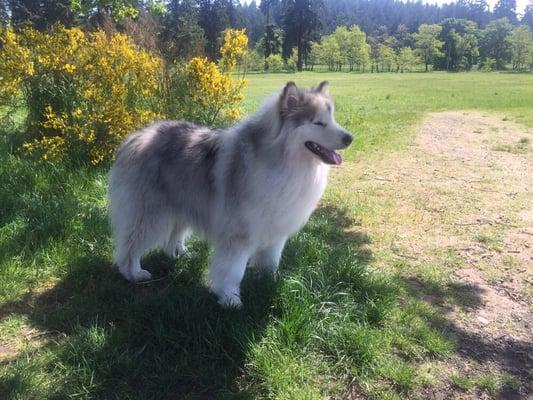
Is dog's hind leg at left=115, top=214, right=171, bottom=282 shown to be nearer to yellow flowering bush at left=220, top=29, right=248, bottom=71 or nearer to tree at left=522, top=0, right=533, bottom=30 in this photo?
yellow flowering bush at left=220, top=29, right=248, bottom=71

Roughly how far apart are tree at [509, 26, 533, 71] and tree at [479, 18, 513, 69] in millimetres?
1991

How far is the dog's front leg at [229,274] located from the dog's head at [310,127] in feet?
2.97

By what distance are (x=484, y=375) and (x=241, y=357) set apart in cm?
159

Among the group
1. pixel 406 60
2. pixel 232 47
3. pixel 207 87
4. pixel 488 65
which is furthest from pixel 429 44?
pixel 207 87

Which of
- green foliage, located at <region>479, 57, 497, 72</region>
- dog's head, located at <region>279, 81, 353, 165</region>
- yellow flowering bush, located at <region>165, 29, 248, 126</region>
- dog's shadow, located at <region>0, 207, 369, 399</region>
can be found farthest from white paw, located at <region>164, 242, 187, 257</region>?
green foliage, located at <region>479, 57, 497, 72</region>

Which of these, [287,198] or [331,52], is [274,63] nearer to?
[331,52]

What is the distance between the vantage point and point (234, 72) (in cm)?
797

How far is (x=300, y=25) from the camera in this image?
62.8m

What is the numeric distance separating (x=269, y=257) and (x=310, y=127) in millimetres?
1143

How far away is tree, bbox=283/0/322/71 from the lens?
201 feet

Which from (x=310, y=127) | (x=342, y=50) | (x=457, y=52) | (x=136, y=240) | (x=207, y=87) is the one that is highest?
(x=342, y=50)

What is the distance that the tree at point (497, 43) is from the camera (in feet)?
225

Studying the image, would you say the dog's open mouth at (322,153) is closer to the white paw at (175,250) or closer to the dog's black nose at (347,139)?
the dog's black nose at (347,139)

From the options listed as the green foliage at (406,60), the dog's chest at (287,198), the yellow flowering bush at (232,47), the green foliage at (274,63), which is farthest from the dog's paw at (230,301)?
the green foliage at (406,60)
